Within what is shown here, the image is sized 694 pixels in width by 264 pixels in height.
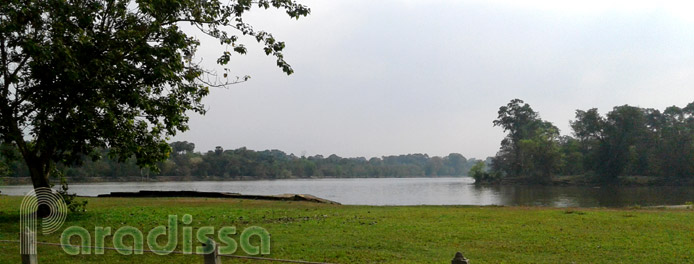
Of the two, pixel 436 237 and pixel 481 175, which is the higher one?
pixel 436 237

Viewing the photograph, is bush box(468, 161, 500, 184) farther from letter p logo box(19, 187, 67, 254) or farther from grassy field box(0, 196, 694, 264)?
letter p logo box(19, 187, 67, 254)

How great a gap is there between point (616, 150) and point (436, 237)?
91.1 meters

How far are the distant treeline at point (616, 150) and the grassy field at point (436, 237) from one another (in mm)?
82076

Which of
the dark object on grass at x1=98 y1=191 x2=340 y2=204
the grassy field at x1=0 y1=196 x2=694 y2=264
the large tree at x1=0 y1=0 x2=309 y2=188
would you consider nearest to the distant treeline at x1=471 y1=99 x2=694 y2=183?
the dark object on grass at x1=98 y1=191 x2=340 y2=204

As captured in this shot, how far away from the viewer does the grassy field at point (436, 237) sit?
36.3ft

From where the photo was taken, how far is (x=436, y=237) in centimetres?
1389

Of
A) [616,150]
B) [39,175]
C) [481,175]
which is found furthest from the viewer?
[481,175]

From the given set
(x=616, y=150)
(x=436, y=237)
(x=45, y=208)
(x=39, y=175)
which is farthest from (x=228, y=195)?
(x=616, y=150)

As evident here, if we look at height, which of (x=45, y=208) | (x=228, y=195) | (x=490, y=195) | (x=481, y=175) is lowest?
(x=490, y=195)

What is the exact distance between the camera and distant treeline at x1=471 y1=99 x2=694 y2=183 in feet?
292

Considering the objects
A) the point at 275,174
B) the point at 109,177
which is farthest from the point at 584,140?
the point at 109,177

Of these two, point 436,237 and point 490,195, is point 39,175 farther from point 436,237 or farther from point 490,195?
point 490,195

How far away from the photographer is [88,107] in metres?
14.9

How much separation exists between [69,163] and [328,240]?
10.7m
